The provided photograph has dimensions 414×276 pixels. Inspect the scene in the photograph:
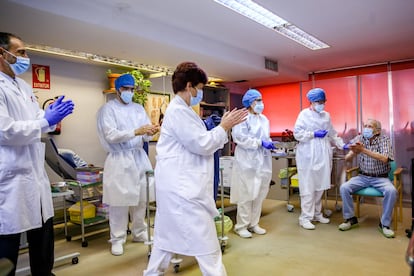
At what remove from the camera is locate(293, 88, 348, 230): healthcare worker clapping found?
146 inches

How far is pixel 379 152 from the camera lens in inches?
137

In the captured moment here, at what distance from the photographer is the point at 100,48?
3.46 meters

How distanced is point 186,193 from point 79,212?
2046mm

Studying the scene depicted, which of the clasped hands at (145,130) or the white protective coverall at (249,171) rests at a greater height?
the clasped hands at (145,130)

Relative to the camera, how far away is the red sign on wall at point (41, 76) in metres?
3.78

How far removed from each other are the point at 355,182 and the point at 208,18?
2463 millimetres

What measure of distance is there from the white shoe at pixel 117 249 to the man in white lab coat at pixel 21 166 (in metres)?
1.10

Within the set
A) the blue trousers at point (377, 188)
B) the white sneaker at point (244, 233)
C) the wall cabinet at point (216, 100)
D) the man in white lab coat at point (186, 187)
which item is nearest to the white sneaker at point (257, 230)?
the white sneaker at point (244, 233)

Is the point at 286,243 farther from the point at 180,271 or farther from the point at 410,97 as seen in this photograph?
the point at 410,97

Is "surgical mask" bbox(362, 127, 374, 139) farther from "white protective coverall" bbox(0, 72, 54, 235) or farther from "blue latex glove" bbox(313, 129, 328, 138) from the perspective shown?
"white protective coverall" bbox(0, 72, 54, 235)

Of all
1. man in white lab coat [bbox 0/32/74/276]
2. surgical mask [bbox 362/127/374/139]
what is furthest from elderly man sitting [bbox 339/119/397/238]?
man in white lab coat [bbox 0/32/74/276]

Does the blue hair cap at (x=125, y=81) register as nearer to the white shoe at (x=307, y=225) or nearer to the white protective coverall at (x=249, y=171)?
the white protective coverall at (x=249, y=171)

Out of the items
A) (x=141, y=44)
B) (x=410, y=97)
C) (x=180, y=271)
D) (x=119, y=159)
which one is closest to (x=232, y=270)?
(x=180, y=271)

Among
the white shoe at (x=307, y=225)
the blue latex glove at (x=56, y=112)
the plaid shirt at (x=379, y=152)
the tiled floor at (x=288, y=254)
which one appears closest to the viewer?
the blue latex glove at (x=56, y=112)
